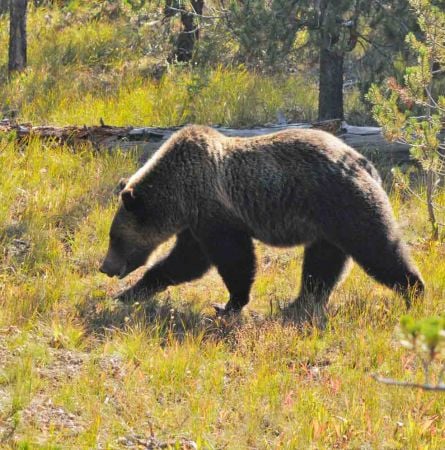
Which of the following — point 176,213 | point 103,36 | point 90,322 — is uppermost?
point 103,36

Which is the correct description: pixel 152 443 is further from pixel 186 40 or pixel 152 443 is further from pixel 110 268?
pixel 186 40

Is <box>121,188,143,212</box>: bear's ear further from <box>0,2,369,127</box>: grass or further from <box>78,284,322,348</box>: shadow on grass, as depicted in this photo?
<box>0,2,369,127</box>: grass

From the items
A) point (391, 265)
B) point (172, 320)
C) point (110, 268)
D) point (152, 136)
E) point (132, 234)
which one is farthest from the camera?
point (152, 136)

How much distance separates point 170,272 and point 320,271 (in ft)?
4.03

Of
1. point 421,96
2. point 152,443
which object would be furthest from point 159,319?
point 421,96

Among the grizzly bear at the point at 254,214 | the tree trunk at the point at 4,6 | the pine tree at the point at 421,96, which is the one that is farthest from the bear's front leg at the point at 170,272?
the tree trunk at the point at 4,6

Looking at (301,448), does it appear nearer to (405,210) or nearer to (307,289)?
(307,289)

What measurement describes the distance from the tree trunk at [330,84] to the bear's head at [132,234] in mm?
4316

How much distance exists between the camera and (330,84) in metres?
10.7

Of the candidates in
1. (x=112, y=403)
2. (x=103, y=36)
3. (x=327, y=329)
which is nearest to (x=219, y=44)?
(x=103, y=36)

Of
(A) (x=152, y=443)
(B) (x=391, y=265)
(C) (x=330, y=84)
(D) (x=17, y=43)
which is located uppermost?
(D) (x=17, y=43)

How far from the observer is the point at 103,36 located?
13133 mm

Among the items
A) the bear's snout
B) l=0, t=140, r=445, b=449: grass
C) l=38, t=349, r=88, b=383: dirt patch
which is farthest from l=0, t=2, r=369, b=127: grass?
l=38, t=349, r=88, b=383: dirt patch

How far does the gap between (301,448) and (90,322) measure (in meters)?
2.32
